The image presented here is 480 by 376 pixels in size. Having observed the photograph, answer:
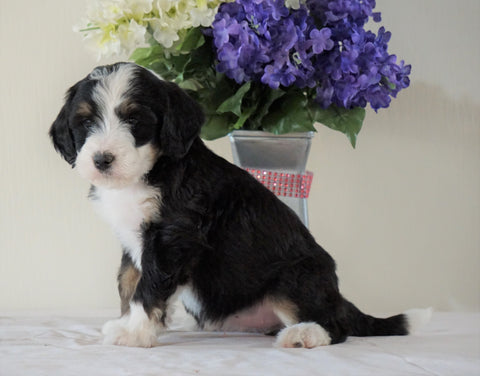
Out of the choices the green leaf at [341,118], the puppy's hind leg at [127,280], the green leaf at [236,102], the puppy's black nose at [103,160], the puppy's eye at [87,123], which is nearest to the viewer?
the puppy's black nose at [103,160]

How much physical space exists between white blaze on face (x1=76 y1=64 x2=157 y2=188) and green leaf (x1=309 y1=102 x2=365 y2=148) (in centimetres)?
78

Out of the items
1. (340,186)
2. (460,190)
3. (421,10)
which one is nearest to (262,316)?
(340,186)

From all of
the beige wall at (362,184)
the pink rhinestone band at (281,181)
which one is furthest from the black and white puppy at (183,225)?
the beige wall at (362,184)

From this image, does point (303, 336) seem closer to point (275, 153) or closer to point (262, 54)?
point (275, 153)

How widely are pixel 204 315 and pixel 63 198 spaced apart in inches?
57.2

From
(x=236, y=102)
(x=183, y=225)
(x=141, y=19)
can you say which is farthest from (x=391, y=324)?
(x=141, y=19)

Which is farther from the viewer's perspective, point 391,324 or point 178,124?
point 391,324

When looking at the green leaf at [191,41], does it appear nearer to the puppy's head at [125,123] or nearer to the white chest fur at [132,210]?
the puppy's head at [125,123]

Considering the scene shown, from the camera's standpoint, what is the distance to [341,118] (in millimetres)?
2629

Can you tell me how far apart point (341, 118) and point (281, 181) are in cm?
35

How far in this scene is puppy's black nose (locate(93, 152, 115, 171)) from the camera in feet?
6.51

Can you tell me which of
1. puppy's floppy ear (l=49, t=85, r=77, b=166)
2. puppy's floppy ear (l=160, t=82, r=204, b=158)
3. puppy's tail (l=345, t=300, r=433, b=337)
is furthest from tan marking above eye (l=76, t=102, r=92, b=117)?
puppy's tail (l=345, t=300, r=433, b=337)

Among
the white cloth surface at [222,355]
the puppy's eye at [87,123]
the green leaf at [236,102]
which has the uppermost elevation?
the green leaf at [236,102]

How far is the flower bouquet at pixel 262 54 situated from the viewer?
2.42 m
